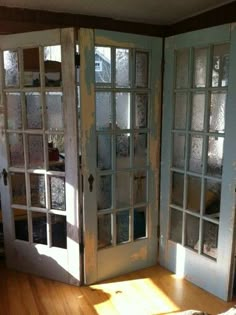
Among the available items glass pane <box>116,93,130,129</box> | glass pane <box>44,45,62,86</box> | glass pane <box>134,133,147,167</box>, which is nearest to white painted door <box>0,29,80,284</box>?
glass pane <box>44,45,62,86</box>

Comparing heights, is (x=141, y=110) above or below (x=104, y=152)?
above

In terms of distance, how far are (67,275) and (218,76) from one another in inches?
75.9

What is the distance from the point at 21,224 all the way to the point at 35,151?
667 mm

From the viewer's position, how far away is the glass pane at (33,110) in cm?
237

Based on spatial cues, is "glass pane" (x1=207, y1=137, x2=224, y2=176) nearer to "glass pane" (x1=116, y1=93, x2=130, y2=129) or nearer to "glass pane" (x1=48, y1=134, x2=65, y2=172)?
"glass pane" (x1=116, y1=93, x2=130, y2=129)

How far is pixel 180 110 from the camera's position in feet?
8.27

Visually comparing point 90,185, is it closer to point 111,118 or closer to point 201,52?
point 111,118

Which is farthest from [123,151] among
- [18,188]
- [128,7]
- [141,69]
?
[128,7]

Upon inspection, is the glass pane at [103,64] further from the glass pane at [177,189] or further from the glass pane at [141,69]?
the glass pane at [177,189]

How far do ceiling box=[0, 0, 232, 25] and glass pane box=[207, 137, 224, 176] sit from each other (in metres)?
0.95

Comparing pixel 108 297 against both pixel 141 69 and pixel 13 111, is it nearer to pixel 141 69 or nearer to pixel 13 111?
pixel 13 111

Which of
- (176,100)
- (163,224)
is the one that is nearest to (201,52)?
(176,100)

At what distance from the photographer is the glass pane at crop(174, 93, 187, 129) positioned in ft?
8.14

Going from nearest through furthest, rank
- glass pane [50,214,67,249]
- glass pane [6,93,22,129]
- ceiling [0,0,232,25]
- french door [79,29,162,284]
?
ceiling [0,0,232,25]
french door [79,29,162,284]
glass pane [6,93,22,129]
glass pane [50,214,67,249]
